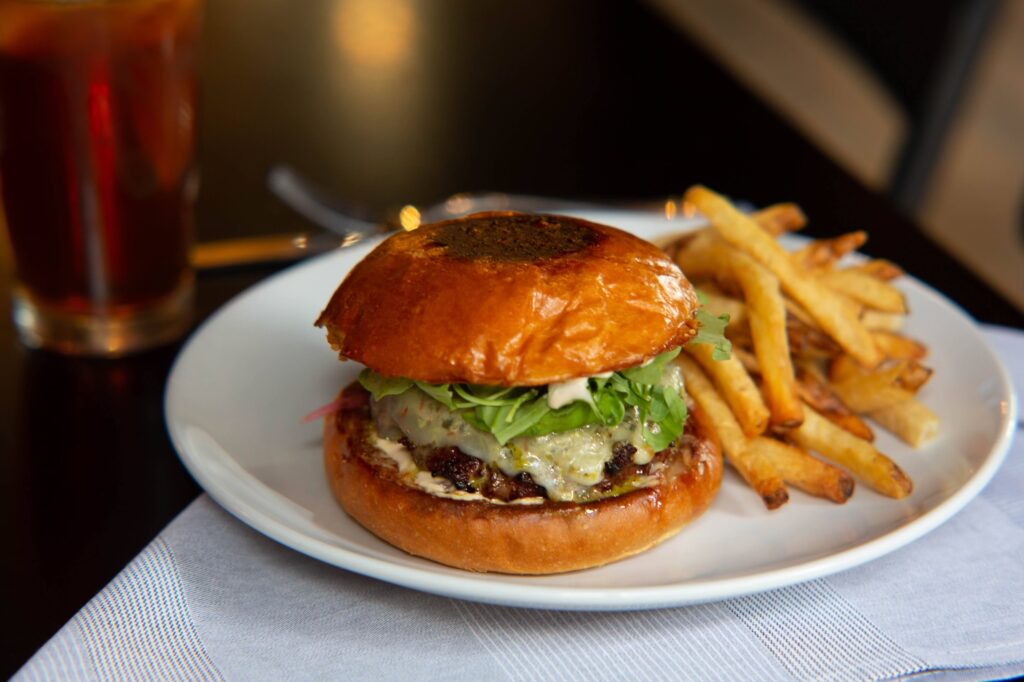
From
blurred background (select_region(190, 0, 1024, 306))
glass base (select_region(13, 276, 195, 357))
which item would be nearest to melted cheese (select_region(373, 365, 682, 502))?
glass base (select_region(13, 276, 195, 357))

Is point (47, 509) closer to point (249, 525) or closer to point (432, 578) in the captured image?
point (249, 525)

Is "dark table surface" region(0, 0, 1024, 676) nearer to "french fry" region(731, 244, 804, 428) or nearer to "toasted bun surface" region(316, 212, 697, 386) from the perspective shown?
"toasted bun surface" region(316, 212, 697, 386)

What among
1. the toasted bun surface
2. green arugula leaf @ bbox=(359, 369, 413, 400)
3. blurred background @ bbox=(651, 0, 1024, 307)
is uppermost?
the toasted bun surface

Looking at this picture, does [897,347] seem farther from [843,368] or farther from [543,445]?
[543,445]

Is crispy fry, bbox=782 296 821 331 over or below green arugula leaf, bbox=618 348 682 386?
below

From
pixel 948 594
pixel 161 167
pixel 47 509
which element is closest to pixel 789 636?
pixel 948 594

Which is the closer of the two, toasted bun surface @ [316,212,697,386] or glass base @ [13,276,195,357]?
toasted bun surface @ [316,212,697,386]

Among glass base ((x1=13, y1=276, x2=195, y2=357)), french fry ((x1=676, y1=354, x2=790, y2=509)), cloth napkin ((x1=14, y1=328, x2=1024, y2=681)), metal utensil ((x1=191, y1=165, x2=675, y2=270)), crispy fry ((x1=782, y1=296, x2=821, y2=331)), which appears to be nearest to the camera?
cloth napkin ((x1=14, y1=328, x2=1024, y2=681))

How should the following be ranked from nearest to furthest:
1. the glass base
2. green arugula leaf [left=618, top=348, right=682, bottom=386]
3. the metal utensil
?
green arugula leaf [left=618, top=348, right=682, bottom=386], the glass base, the metal utensil

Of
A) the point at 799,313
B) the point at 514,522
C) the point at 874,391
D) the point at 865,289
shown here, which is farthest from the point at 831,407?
the point at 514,522
